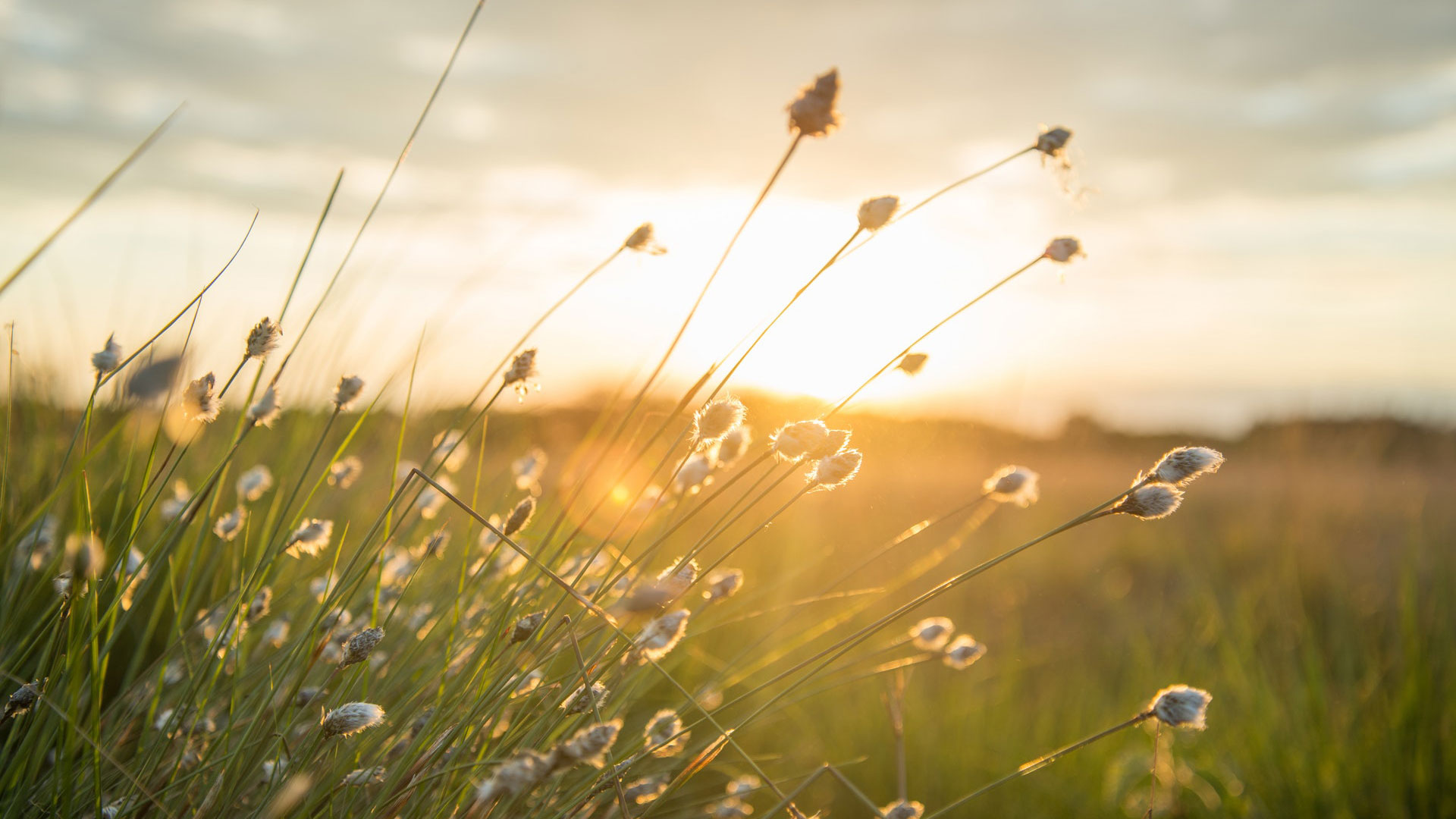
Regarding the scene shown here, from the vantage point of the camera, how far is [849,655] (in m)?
3.77

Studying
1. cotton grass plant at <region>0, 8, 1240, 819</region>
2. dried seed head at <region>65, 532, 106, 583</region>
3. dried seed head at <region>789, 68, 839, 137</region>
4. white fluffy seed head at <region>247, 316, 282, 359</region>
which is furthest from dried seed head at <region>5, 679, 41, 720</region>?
dried seed head at <region>789, 68, 839, 137</region>

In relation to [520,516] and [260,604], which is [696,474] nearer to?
[520,516]

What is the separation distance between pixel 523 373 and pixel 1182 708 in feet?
3.87

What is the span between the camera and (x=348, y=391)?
1.57 metres

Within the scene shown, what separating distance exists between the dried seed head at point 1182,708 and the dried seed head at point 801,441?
0.65m

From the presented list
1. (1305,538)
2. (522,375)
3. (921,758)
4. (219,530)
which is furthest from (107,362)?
(1305,538)

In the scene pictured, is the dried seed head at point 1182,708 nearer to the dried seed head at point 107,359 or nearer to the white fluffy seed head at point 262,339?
the white fluffy seed head at point 262,339

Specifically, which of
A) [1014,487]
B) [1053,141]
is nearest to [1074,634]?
[1014,487]

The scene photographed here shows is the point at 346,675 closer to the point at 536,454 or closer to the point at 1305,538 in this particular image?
the point at 536,454

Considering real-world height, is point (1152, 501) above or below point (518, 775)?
above

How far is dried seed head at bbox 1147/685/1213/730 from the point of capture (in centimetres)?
126

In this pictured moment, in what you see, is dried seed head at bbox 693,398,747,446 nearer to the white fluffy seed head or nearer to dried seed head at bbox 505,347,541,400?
dried seed head at bbox 505,347,541,400

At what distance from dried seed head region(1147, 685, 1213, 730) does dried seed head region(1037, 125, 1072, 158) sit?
0.88 m

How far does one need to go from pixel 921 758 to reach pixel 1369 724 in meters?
1.39
